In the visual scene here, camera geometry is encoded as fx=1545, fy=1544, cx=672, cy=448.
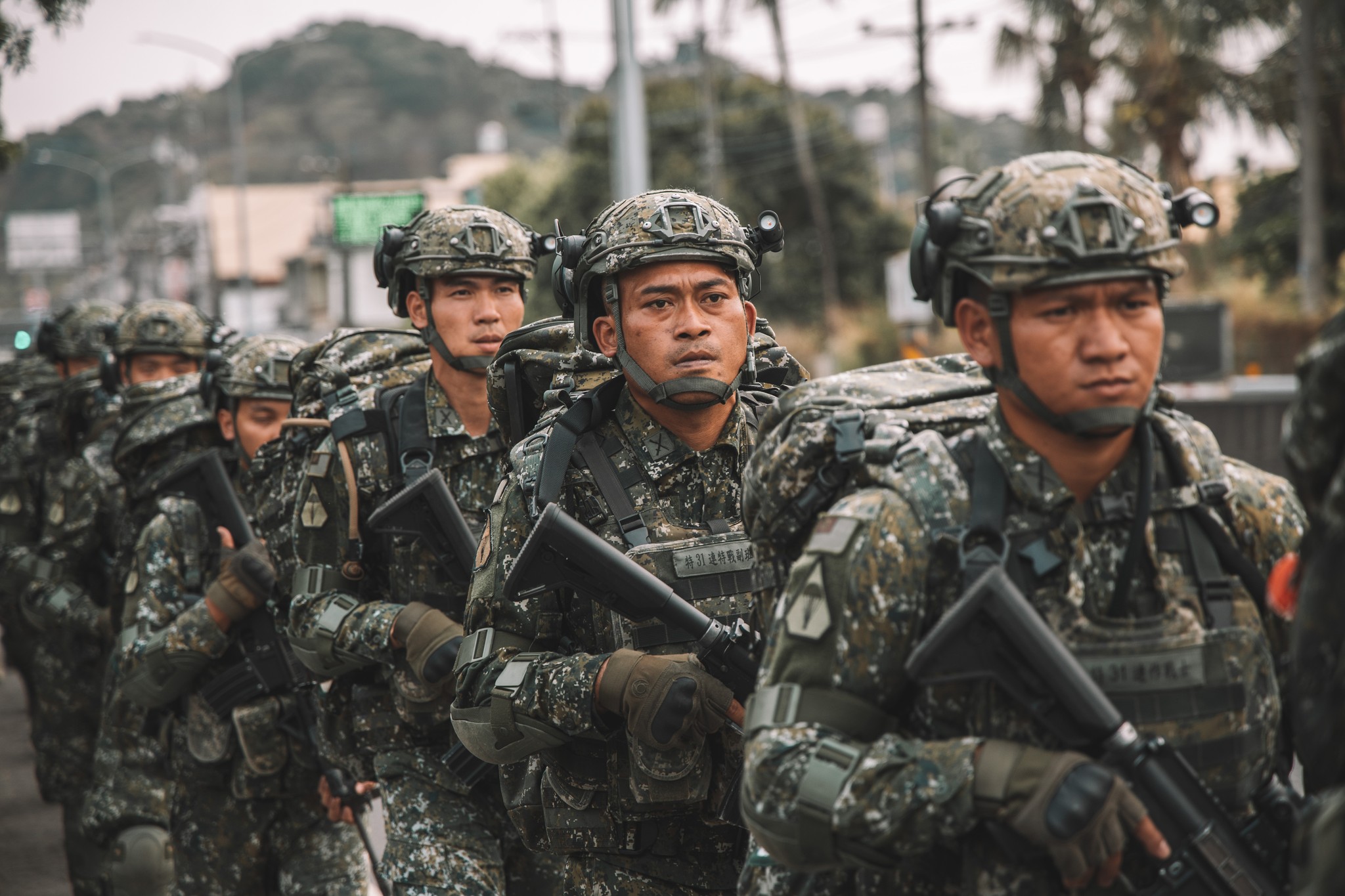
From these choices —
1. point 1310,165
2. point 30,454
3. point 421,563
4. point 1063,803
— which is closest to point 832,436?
point 1063,803

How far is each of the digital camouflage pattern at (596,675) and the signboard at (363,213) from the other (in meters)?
27.2

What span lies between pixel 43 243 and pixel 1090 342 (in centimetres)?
8588

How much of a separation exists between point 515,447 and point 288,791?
2.60m

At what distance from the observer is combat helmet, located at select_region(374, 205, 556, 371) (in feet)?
18.0

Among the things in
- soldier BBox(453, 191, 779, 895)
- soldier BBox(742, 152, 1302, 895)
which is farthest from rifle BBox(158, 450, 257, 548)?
soldier BBox(742, 152, 1302, 895)

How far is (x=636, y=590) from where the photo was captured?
12.2ft

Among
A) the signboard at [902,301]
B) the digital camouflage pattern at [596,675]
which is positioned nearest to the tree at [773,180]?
the signboard at [902,301]

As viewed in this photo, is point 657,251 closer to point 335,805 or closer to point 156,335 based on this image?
point 335,805

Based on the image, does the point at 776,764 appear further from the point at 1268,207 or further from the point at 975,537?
the point at 1268,207

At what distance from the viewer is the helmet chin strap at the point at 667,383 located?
13.4 ft

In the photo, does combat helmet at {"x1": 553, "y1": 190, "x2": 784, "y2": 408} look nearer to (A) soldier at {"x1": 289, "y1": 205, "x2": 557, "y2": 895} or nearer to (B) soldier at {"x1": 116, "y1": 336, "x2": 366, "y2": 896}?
(A) soldier at {"x1": 289, "y1": 205, "x2": 557, "y2": 895}

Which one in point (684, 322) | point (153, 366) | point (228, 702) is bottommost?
point (228, 702)

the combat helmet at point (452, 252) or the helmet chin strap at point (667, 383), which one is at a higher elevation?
the combat helmet at point (452, 252)

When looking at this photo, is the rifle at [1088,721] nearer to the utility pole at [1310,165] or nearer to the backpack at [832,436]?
the backpack at [832,436]
